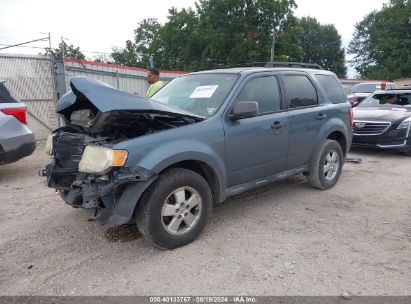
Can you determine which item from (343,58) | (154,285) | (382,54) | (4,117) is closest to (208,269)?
(154,285)

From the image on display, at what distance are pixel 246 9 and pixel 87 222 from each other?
46731mm

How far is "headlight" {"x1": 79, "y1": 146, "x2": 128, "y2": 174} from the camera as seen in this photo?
10.6ft

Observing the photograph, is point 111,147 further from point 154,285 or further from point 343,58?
point 343,58

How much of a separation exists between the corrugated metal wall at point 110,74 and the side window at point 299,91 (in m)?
7.03

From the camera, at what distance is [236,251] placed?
3670 millimetres

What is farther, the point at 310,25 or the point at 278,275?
the point at 310,25

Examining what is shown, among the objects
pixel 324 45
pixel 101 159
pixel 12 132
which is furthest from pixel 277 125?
pixel 324 45

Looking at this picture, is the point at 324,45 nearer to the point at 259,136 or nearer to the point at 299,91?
the point at 299,91

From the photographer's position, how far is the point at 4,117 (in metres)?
5.96

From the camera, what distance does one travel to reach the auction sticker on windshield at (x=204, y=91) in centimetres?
435

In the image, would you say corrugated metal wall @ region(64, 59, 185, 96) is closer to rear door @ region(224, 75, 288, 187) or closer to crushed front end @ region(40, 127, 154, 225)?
crushed front end @ region(40, 127, 154, 225)

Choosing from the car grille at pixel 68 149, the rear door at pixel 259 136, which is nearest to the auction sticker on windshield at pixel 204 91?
the rear door at pixel 259 136

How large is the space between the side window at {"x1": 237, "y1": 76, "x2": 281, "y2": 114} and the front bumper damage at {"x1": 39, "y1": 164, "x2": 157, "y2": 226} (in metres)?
1.59

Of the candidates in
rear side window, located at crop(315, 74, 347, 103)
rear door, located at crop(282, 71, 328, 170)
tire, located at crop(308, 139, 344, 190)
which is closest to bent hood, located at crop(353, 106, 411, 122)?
rear side window, located at crop(315, 74, 347, 103)
